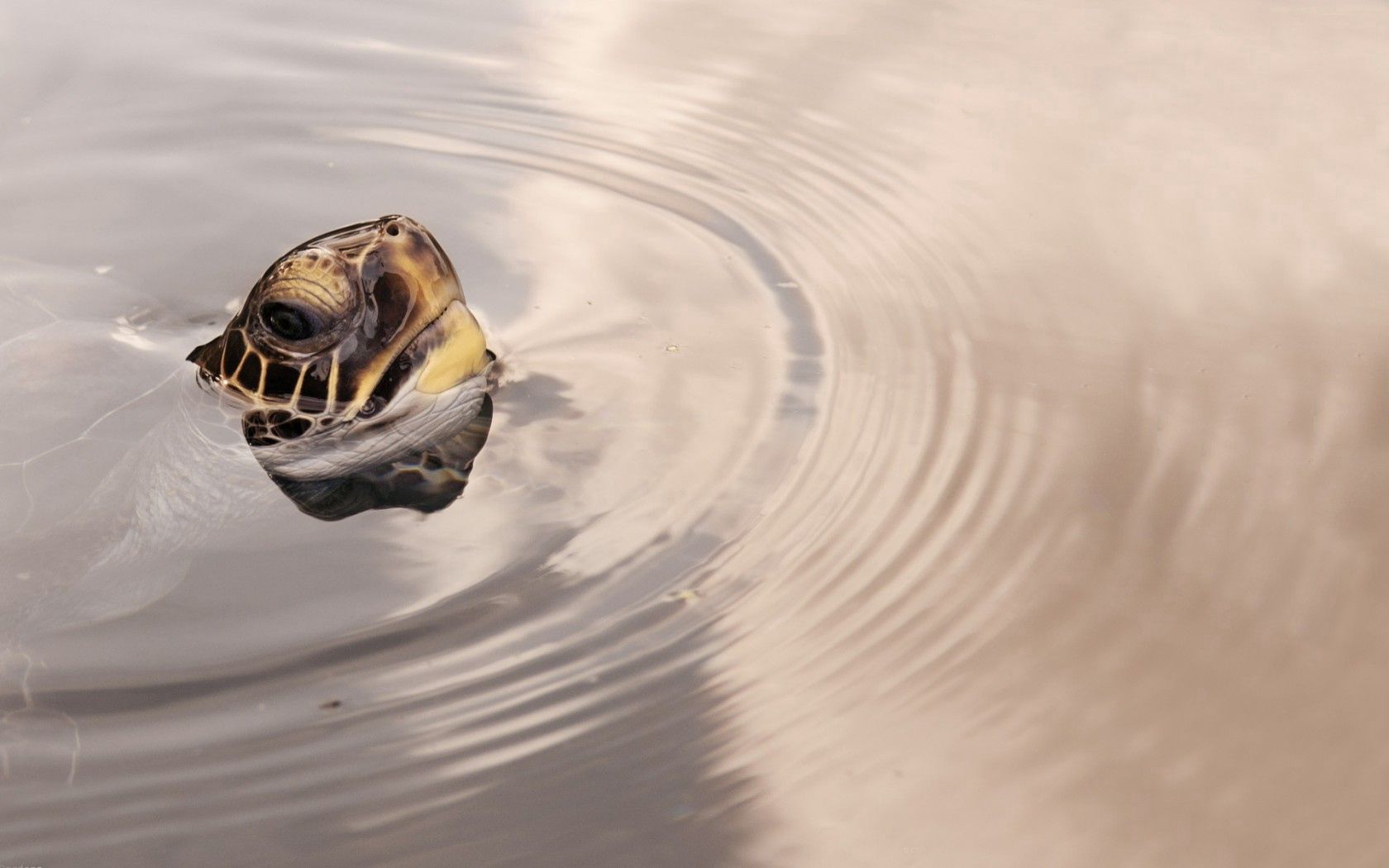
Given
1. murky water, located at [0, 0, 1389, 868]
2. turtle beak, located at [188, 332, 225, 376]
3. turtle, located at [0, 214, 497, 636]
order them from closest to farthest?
murky water, located at [0, 0, 1389, 868]
turtle, located at [0, 214, 497, 636]
turtle beak, located at [188, 332, 225, 376]

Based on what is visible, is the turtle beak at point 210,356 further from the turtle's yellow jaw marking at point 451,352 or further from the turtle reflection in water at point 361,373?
the turtle's yellow jaw marking at point 451,352

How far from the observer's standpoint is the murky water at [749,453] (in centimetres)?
162

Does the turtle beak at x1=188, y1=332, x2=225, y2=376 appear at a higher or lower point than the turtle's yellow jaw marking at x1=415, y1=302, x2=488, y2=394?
lower

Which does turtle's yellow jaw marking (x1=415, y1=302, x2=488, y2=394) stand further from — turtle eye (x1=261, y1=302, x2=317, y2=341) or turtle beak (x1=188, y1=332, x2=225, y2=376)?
turtle beak (x1=188, y1=332, x2=225, y2=376)

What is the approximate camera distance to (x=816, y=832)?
5.07 feet

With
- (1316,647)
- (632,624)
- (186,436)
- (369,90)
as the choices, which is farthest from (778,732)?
(369,90)

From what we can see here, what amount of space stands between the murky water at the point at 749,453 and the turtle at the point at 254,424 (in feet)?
0.05

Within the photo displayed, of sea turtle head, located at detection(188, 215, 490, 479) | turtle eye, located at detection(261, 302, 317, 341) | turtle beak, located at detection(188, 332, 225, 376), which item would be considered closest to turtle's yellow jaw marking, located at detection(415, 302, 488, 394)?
sea turtle head, located at detection(188, 215, 490, 479)

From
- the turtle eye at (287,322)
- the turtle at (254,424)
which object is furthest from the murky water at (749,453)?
the turtle eye at (287,322)

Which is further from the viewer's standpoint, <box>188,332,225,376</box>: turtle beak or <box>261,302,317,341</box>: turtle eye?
<box>188,332,225,376</box>: turtle beak

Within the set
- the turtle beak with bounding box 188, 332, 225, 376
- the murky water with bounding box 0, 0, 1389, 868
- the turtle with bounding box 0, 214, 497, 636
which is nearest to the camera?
the murky water with bounding box 0, 0, 1389, 868

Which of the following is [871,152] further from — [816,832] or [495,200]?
[816,832]

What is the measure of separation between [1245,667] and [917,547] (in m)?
0.52

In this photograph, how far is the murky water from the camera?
1620 mm
